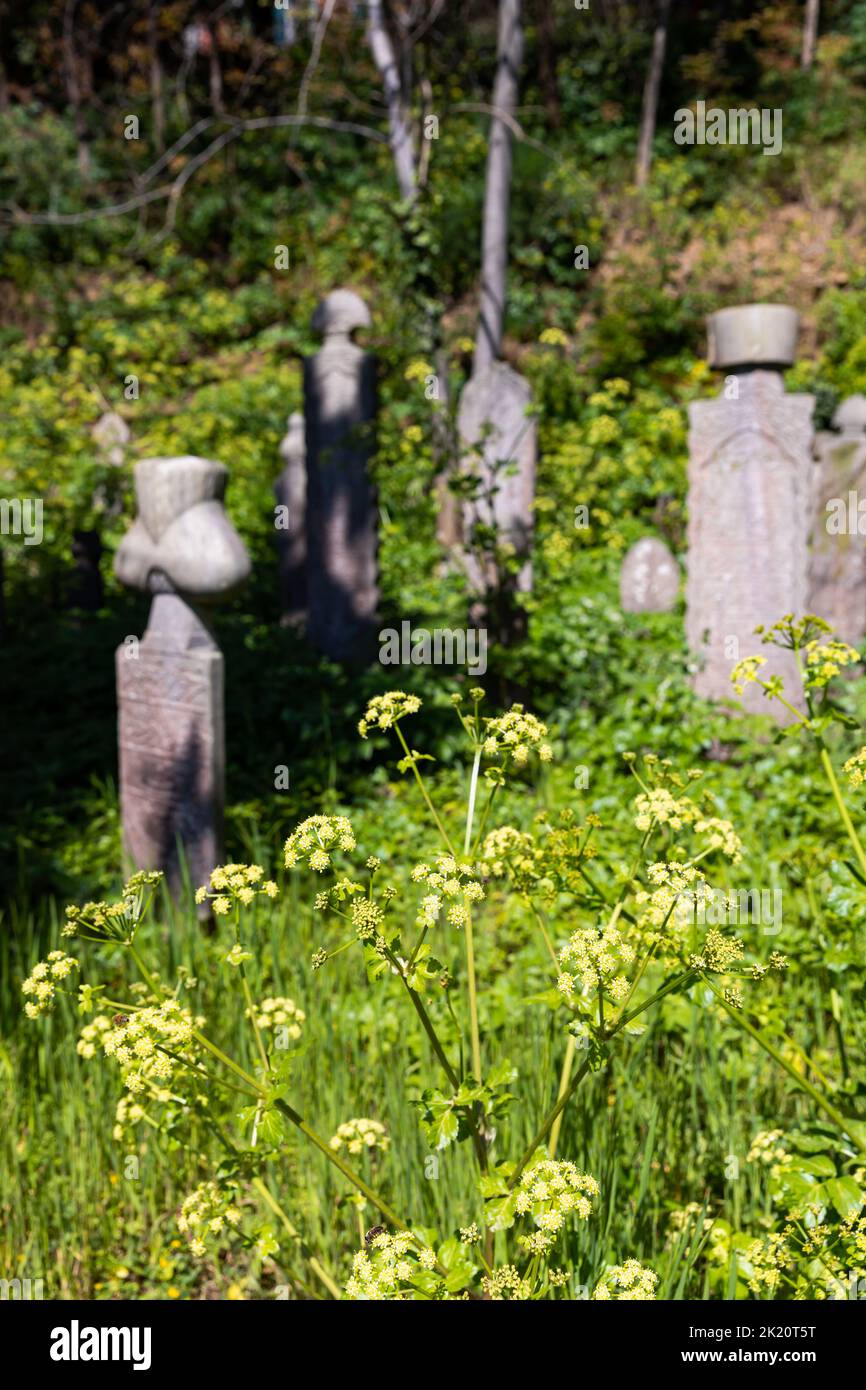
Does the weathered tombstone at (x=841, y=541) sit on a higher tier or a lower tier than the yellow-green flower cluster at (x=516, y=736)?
higher

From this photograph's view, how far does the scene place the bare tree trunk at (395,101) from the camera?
727cm

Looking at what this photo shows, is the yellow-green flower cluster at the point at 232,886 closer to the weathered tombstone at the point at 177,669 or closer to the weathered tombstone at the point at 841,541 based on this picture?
the weathered tombstone at the point at 177,669

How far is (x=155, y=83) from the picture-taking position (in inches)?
620

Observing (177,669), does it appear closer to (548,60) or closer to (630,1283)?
(630,1283)

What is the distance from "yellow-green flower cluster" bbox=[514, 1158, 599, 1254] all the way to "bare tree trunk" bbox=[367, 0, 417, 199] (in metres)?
7.25

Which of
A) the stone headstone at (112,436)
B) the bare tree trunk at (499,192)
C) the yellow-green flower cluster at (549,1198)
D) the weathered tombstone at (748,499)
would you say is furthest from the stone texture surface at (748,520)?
the stone headstone at (112,436)

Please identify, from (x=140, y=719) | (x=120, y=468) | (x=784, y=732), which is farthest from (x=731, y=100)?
(x=784, y=732)

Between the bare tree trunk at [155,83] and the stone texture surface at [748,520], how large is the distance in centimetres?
1349

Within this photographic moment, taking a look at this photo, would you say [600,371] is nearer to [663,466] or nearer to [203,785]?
[663,466]

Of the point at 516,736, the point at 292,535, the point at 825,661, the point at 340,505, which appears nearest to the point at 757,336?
the point at 340,505

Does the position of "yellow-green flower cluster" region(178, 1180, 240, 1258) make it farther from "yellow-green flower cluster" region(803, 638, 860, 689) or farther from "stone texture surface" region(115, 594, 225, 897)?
"stone texture surface" region(115, 594, 225, 897)

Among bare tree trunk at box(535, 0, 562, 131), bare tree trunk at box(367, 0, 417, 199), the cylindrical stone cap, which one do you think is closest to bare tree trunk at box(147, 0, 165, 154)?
bare tree trunk at box(535, 0, 562, 131)

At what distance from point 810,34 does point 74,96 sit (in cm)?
1097

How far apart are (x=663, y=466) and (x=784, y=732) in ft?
27.0
